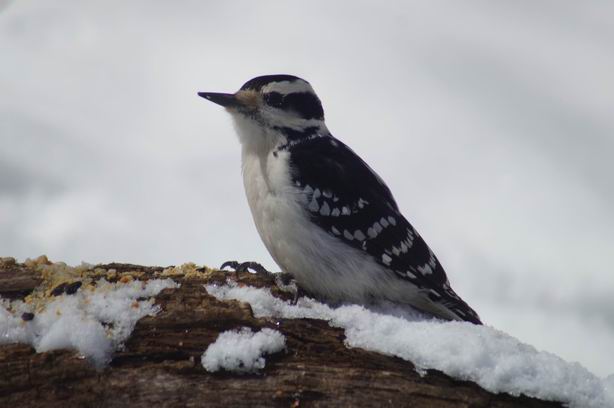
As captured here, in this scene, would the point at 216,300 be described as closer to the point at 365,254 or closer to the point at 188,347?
the point at 188,347

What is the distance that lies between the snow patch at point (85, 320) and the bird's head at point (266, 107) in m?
1.63

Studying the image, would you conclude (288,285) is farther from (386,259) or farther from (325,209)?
(386,259)

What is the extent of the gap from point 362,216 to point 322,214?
31cm

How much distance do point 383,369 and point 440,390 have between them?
0.95ft

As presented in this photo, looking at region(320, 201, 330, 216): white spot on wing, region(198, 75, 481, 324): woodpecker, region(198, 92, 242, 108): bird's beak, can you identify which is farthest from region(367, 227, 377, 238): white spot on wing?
region(198, 92, 242, 108): bird's beak

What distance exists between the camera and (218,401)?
12.7 feet

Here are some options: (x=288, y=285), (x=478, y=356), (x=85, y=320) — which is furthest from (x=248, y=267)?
(x=478, y=356)

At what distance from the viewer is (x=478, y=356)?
4.05 m

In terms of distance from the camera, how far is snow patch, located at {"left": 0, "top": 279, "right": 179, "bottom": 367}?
13.1 ft

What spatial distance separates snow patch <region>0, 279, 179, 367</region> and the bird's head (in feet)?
5.36

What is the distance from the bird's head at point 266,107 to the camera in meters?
5.73

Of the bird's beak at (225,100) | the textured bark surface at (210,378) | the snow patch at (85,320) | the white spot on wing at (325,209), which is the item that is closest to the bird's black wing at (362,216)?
the white spot on wing at (325,209)

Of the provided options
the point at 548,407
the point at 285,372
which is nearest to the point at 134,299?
the point at 285,372

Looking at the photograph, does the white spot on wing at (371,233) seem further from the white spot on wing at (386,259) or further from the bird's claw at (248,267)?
the bird's claw at (248,267)
